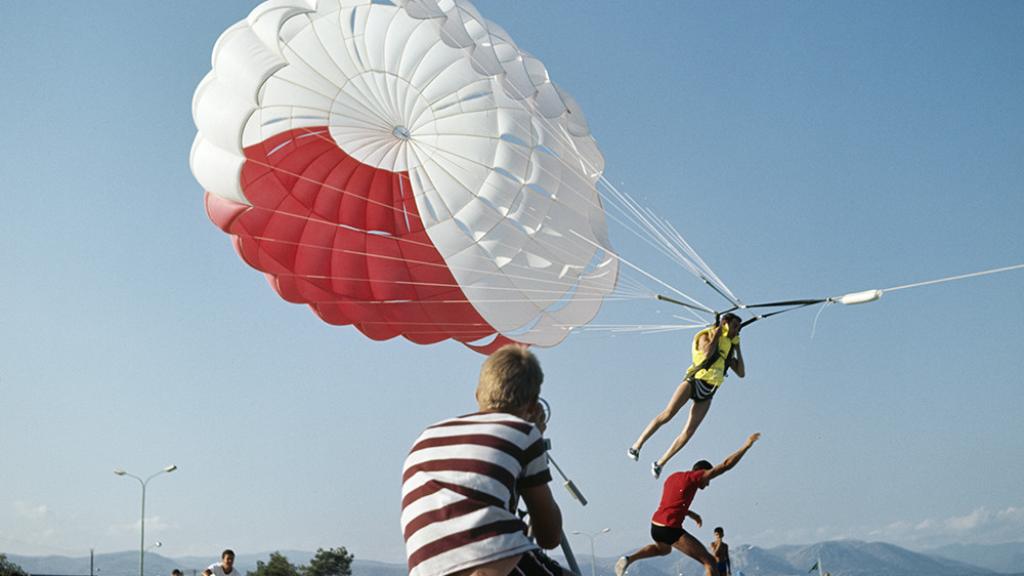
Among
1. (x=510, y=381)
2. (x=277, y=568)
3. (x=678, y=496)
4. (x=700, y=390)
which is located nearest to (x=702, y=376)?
(x=700, y=390)

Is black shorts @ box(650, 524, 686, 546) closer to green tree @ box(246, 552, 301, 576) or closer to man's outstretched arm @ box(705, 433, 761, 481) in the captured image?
man's outstretched arm @ box(705, 433, 761, 481)

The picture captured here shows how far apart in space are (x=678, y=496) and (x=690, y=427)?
1407 mm

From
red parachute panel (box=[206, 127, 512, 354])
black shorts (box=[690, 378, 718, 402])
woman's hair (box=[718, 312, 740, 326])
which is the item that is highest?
red parachute panel (box=[206, 127, 512, 354])

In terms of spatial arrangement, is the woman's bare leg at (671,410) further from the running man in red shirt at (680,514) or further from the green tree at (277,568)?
the green tree at (277,568)

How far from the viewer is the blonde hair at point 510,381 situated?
7.69 ft

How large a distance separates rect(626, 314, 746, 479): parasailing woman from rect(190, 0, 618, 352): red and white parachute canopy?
1827mm

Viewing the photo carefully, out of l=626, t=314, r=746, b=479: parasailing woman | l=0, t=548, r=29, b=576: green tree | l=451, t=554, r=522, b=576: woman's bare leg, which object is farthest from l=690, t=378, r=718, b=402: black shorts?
l=0, t=548, r=29, b=576: green tree

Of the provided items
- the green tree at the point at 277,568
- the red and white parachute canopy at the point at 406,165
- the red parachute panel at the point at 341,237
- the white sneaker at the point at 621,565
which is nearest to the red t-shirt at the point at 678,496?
the white sneaker at the point at 621,565

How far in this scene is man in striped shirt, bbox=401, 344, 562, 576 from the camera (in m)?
2.16

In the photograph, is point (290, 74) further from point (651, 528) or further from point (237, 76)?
point (651, 528)

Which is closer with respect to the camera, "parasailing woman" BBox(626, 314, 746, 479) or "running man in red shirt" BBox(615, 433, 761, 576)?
"running man in red shirt" BBox(615, 433, 761, 576)

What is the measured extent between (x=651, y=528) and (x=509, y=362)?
4472 millimetres

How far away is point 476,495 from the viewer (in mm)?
2166

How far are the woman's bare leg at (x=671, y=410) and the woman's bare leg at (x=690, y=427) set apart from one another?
4.8 inches
